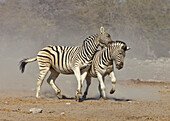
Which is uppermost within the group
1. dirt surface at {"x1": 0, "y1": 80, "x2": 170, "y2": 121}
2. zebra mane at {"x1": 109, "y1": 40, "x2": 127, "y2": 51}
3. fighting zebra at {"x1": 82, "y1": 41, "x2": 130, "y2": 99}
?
zebra mane at {"x1": 109, "y1": 40, "x2": 127, "y2": 51}

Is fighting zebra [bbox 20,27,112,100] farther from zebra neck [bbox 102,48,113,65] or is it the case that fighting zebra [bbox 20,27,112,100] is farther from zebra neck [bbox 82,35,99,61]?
zebra neck [bbox 102,48,113,65]

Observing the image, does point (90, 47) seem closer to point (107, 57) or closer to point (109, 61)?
point (107, 57)

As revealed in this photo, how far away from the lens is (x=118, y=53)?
9.89m

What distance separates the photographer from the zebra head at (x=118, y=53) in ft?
32.3

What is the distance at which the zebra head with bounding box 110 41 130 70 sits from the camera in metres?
9.85

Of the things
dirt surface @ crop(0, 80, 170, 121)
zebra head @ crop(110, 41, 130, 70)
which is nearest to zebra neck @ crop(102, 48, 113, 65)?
zebra head @ crop(110, 41, 130, 70)

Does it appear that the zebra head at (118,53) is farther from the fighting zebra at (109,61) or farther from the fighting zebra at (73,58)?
the fighting zebra at (73,58)

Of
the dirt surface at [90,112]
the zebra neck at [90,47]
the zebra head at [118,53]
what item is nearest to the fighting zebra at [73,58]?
the zebra neck at [90,47]

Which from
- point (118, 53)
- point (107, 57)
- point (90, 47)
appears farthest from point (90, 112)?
point (90, 47)

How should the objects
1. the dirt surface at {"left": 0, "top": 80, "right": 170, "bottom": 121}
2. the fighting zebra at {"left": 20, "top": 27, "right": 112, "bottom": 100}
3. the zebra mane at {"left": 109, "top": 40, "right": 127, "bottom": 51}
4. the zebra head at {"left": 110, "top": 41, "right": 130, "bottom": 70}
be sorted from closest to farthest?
the dirt surface at {"left": 0, "top": 80, "right": 170, "bottom": 121} → the zebra head at {"left": 110, "top": 41, "right": 130, "bottom": 70} → the zebra mane at {"left": 109, "top": 40, "right": 127, "bottom": 51} → the fighting zebra at {"left": 20, "top": 27, "right": 112, "bottom": 100}

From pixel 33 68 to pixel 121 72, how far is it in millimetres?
5035

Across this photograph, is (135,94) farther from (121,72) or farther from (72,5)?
(72,5)

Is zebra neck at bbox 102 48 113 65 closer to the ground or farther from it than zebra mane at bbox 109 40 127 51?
closer to the ground

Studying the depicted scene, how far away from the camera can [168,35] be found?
37.1m
